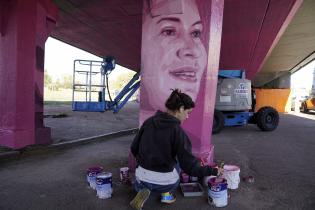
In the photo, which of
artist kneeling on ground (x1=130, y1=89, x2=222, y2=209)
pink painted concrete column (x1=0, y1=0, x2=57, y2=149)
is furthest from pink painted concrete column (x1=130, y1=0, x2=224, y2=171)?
pink painted concrete column (x1=0, y1=0, x2=57, y2=149)

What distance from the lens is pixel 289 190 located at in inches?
197

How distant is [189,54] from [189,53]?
0.02 m

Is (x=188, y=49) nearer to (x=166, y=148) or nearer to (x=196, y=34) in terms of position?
(x=196, y=34)

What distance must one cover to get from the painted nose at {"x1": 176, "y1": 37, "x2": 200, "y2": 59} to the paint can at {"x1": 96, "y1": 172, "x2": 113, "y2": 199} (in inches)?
90.4

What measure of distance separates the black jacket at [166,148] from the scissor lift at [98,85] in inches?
504

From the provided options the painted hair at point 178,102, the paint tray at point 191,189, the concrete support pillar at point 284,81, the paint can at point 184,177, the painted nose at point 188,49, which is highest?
the concrete support pillar at point 284,81

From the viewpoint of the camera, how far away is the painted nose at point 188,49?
5184 mm

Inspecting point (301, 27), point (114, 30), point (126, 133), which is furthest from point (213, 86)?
point (301, 27)

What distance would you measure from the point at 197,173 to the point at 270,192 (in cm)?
192

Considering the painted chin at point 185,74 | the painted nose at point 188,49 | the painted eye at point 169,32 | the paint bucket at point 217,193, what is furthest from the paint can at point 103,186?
the painted eye at point 169,32

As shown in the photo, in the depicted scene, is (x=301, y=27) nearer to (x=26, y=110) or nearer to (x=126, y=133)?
(x=126, y=133)

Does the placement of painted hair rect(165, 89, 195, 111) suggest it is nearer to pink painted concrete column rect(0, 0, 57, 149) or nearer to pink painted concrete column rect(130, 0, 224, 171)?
pink painted concrete column rect(130, 0, 224, 171)

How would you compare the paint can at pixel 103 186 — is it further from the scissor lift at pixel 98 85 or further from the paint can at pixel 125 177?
the scissor lift at pixel 98 85

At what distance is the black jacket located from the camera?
11.9ft
